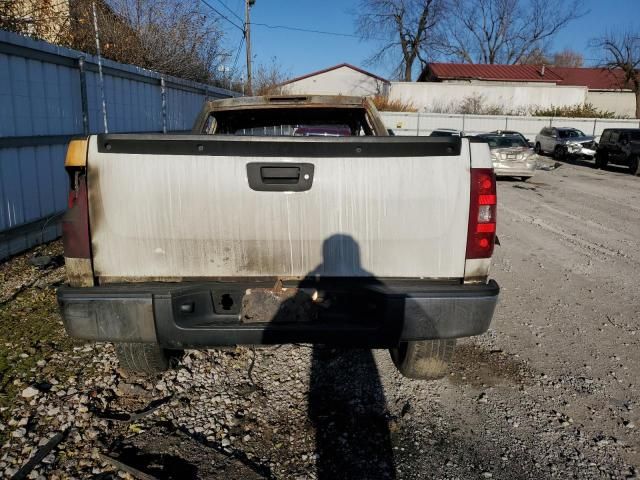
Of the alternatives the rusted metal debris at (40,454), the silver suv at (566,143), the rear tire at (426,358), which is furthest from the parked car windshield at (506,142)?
the rusted metal debris at (40,454)

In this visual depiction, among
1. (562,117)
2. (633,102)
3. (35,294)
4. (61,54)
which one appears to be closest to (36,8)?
(61,54)

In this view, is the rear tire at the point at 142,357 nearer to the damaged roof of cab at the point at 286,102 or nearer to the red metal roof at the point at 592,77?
the damaged roof of cab at the point at 286,102

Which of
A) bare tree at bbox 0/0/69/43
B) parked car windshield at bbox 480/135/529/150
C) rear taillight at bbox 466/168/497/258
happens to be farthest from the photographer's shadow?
parked car windshield at bbox 480/135/529/150

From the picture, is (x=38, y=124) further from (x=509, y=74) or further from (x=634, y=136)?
(x=509, y=74)

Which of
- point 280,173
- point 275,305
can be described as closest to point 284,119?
point 280,173

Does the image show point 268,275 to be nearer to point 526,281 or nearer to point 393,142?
point 393,142

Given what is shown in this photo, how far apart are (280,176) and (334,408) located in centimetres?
142

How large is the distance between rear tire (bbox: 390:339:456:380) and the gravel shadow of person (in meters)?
0.24

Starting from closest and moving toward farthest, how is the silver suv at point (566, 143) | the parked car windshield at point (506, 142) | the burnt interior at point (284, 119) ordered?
the burnt interior at point (284, 119) → the parked car windshield at point (506, 142) → the silver suv at point (566, 143)

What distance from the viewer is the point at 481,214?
2.58m

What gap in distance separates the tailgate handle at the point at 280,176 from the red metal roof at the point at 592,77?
2069 inches

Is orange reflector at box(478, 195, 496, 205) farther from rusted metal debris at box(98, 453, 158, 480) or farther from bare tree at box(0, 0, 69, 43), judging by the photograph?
bare tree at box(0, 0, 69, 43)

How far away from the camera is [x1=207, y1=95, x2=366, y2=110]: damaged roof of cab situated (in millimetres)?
4117

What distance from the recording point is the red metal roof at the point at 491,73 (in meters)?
45.1
